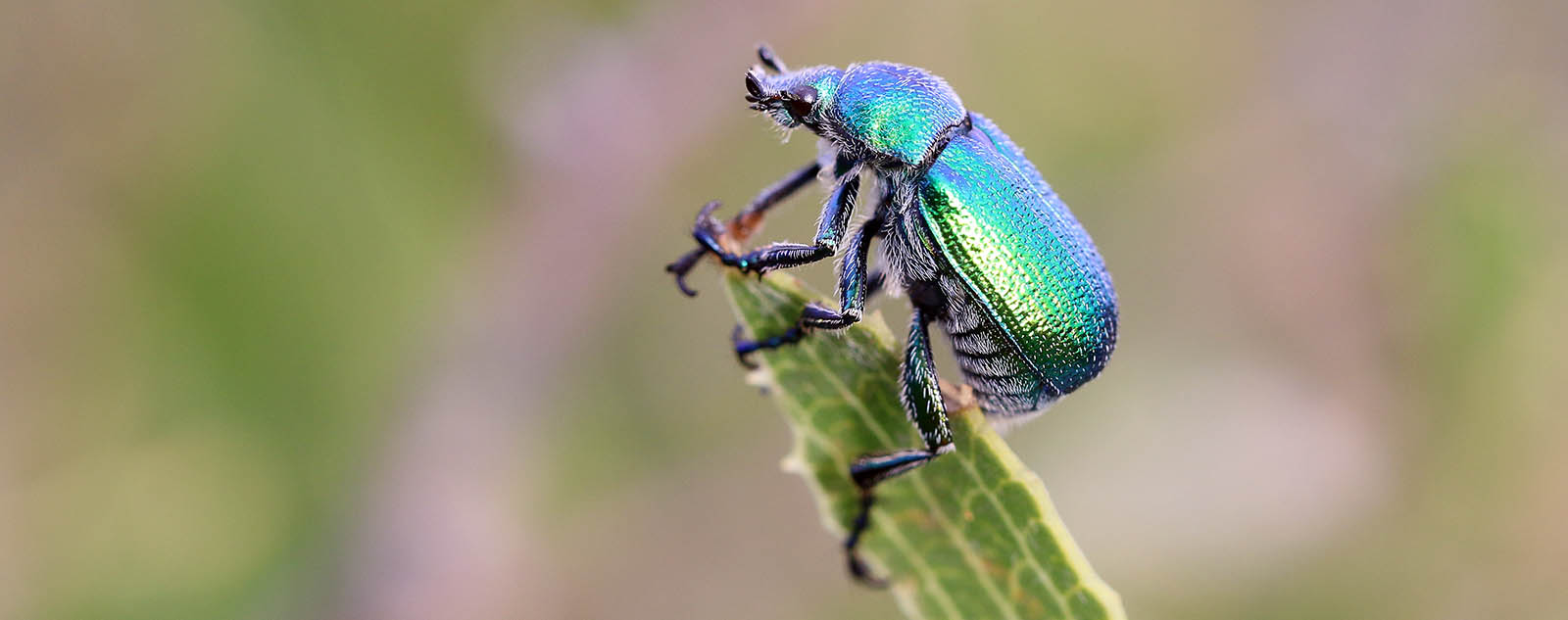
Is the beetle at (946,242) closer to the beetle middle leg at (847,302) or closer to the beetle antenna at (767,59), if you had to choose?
the beetle middle leg at (847,302)

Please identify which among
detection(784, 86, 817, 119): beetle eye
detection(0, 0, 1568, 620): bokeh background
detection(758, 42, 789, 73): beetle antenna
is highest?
detection(758, 42, 789, 73): beetle antenna

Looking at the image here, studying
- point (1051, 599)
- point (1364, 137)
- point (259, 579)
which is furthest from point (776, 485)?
point (1364, 137)

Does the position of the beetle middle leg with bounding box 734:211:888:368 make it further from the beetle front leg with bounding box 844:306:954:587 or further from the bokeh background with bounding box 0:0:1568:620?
the beetle front leg with bounding box 844:306:954:587

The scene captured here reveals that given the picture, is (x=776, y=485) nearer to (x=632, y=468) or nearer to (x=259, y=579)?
(x=632, y=468)

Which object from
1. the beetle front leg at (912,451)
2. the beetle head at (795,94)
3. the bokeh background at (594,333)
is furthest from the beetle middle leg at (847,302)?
the beetle head at (795,94)

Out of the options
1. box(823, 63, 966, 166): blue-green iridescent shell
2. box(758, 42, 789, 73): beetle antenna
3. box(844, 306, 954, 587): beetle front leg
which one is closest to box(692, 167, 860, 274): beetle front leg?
box(823, 63, 966, 166): blue-green iridescent shell

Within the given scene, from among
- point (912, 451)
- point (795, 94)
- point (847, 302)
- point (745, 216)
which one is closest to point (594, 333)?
point (745, 216)

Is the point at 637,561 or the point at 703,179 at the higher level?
the point at 703,179
